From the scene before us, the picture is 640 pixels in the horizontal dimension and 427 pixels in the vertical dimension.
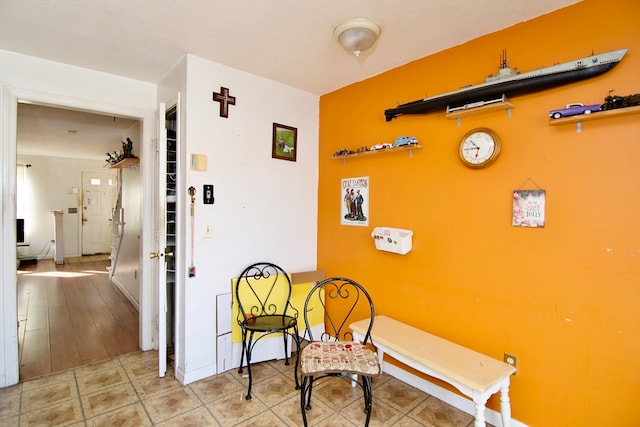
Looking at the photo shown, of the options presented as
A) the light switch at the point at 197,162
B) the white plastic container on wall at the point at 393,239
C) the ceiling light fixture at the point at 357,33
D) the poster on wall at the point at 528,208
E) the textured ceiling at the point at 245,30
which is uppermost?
the textured ceiling at the point at 245,30

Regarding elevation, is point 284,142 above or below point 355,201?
above

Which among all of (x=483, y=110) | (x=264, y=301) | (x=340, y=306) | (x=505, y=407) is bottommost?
(x=505, y=407)

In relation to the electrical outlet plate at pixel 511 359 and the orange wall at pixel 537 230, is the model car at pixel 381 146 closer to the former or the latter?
the orange wall at pixel 537 230

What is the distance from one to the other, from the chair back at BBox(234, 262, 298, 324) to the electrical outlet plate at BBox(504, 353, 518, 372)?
60.2 inches

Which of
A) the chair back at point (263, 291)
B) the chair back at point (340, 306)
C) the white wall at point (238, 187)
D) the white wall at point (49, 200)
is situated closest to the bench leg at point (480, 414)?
the chair back at point (340, 306)

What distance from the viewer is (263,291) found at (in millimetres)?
2635

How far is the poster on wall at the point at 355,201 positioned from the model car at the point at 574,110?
4.41 feet

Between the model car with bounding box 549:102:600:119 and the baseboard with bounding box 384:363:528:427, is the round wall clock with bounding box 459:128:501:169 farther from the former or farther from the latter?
the baseboard with bounding box 384:363:528:427

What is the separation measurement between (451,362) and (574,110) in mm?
1446

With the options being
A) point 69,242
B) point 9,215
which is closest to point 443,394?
point 9,215

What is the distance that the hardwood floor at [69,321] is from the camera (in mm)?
2697

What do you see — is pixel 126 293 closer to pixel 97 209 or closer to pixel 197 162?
pixel 197 162

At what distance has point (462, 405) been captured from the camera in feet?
6.72

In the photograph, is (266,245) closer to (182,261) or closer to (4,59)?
(182,261)
